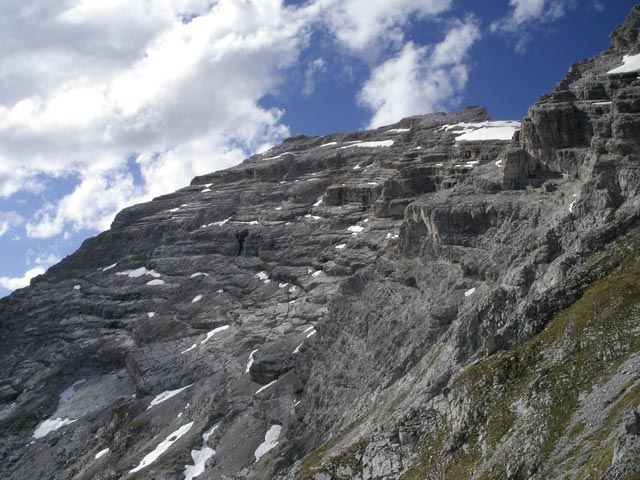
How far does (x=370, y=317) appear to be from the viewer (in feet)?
213

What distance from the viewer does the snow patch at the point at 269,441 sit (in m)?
60.3

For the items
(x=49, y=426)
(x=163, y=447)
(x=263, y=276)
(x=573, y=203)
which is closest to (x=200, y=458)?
(x=163, y=447)

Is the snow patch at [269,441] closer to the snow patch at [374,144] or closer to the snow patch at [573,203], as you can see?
the snow patch at [573,203]

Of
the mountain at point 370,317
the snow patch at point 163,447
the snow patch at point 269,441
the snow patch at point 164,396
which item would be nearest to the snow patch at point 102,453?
the mountain at point 370,317

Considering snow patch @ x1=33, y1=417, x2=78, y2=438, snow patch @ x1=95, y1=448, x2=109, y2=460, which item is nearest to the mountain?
snow patch @ x1=33, y1=417, x2=78, y2=438

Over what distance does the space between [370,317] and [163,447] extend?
2715 cm

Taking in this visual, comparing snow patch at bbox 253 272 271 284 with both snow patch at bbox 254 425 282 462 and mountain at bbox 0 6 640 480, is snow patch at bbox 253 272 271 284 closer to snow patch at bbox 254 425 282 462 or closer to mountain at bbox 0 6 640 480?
mountain at bbox 0 6 640 480

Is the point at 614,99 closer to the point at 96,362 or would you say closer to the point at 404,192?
the point at 404,192

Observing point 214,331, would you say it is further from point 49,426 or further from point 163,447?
point 49,426

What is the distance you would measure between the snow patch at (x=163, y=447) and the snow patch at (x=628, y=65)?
59057 millimetres

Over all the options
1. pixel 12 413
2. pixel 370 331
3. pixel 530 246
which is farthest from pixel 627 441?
pixel 12 413

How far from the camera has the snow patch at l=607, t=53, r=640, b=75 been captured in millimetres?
60625

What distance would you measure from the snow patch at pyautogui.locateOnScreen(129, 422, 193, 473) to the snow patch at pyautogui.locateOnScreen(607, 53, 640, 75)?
194 feet

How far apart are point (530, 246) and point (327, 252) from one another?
39.9 metres
